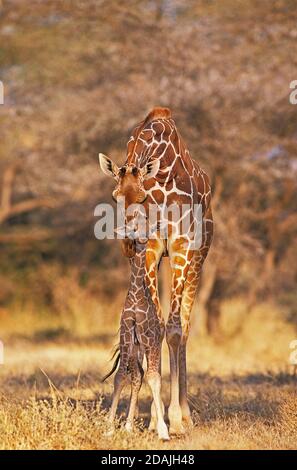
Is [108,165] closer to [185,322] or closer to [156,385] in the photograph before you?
[156,385]

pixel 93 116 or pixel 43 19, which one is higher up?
pixel 43 19

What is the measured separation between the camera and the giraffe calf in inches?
295

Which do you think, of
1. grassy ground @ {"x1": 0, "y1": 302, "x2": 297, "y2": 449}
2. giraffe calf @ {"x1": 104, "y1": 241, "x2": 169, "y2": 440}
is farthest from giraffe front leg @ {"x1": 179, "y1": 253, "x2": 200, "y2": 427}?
giraffe calf @ {"x1": 104, "y1": 241, "x2": 169, "y2": 440}

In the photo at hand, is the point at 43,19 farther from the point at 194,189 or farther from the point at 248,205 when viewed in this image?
the point at 194,189

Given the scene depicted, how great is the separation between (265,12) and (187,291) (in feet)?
32.4

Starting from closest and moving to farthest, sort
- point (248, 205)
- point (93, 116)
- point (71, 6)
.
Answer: point (71, 6)
point (93, 116)
point (248, 205)

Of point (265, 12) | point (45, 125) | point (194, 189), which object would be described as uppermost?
point (265, 12)

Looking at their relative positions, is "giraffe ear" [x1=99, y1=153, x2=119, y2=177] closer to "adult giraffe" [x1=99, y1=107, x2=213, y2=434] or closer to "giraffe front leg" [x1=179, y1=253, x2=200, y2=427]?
"adult giraffe" [x1=99, y1=107, x2=213, y2=434]

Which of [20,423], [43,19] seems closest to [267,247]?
[43,19]

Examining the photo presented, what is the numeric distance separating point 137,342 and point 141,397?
2.57 m

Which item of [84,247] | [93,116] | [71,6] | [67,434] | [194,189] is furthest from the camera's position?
[84,247]

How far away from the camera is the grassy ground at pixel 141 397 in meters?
7.22

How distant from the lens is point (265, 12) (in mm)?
17484

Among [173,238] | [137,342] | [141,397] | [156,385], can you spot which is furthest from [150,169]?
[141,397]
